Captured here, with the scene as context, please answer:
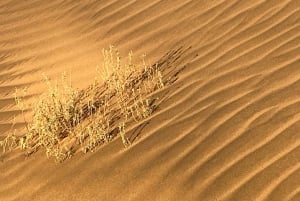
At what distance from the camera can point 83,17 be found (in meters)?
5.23

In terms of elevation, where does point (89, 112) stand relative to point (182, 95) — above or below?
above

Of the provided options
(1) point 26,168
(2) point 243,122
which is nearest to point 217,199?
(2) point 243,122

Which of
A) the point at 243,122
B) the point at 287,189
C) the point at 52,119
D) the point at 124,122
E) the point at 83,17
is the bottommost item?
the point at 287,189

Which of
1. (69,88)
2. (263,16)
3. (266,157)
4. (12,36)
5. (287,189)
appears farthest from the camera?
(12,36)

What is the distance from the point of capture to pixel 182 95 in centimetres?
386

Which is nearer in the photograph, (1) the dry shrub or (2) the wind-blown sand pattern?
(2) the wind-blown sand pattern

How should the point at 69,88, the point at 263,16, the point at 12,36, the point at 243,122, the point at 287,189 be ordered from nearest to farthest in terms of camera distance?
the point at 287,189
the point at 243,122
the point at 69,88
the point at 263,16
the point at 12,36

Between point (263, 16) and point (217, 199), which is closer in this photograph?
point (217, 199)

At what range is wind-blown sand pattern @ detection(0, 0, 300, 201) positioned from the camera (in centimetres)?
311

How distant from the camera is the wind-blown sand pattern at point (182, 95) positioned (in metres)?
3.11

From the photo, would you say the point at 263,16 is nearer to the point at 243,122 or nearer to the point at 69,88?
the point at 243,122

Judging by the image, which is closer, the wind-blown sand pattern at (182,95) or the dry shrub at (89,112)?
the wind-blown sand pattern at (182,95)

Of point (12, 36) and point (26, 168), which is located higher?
point (12, 36)

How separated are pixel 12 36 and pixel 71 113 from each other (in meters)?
1.77
